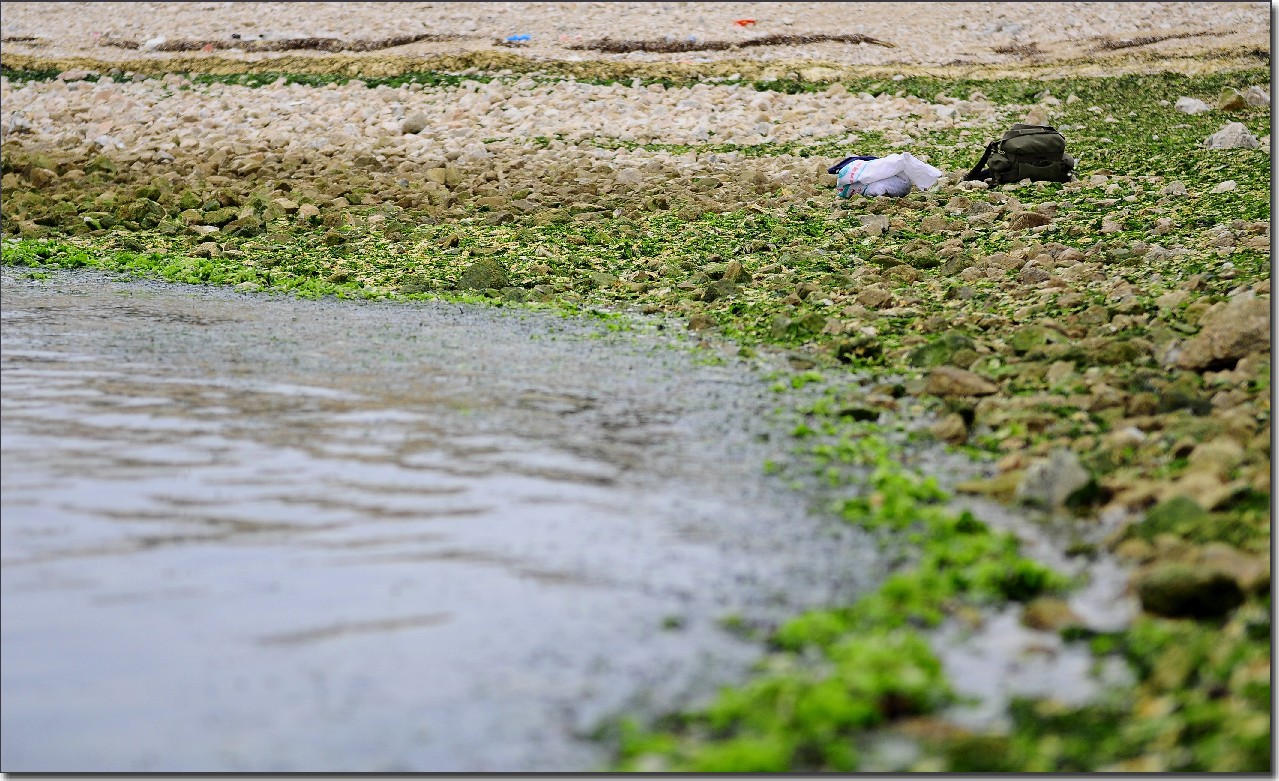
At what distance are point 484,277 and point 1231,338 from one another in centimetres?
721

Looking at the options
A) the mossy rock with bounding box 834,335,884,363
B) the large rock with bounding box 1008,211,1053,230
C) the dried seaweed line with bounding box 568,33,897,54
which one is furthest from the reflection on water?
the dried seaweed line with bounding box 568,33,897,54

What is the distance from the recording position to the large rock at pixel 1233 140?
16.8 metres

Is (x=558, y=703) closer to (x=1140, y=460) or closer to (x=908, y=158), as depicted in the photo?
(x=1140, y=460)

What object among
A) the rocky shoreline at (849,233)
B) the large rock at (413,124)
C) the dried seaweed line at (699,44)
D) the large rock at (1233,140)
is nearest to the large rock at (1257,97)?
the rocky shoreline at (849,233)

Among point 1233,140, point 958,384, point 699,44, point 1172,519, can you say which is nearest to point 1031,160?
point 1233,140

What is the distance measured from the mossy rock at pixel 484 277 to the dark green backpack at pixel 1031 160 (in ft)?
20.1

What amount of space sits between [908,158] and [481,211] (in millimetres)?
5106

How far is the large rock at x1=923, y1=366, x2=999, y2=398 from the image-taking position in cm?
840

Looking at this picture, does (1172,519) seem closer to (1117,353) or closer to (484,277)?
(1117,353)

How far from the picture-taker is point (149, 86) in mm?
28344

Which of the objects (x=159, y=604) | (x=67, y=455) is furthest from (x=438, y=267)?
(x=159, y=604)

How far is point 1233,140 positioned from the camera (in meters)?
17.0

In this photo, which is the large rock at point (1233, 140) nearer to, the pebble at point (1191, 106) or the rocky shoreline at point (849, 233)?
the rocky shoreline at point (849, 233)

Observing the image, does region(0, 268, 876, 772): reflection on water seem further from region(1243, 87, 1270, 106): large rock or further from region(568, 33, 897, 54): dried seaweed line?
region(568, 33, 897, 54): dried seaweed line
